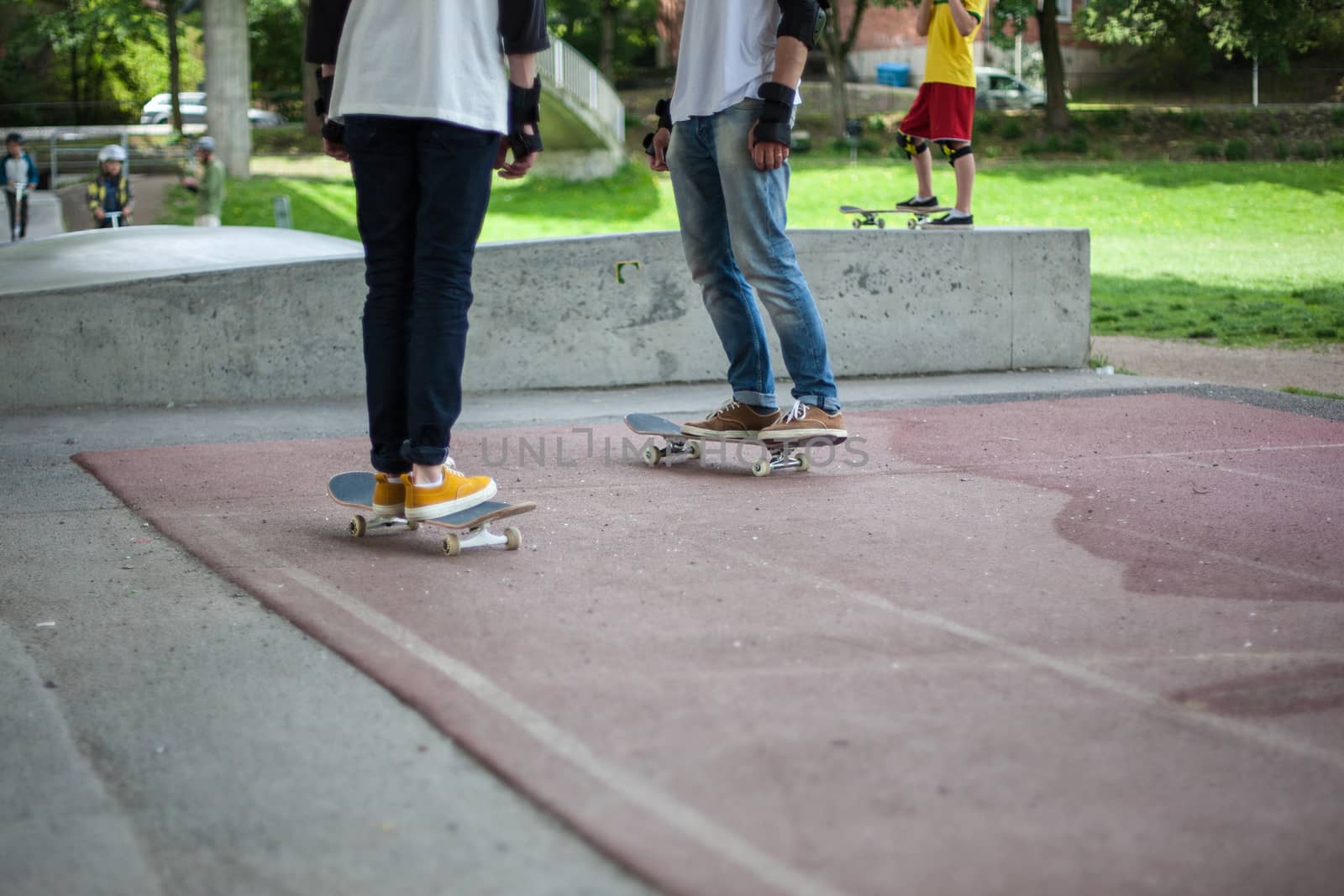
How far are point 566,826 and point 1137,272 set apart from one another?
16.5 metres

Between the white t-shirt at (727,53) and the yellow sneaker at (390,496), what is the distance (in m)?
2.06

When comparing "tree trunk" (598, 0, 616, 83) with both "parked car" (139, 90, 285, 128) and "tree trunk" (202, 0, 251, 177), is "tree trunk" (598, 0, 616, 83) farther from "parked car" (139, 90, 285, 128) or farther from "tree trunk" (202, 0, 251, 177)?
"tree trunk" (202, 0, 251, 177)

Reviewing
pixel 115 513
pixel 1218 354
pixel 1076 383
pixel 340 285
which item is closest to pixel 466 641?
pixel 115 513

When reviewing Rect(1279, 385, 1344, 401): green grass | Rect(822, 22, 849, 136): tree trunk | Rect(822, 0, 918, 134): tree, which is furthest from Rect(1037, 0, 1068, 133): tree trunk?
Rect(1279, 385, 1344, 401): green grass

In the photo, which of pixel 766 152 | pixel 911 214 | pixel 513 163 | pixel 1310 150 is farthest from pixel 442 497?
pixel 1310 150

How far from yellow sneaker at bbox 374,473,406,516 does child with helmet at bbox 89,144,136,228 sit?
12.9 m

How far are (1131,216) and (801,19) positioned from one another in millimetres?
21353

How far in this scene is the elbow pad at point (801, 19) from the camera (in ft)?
17.3

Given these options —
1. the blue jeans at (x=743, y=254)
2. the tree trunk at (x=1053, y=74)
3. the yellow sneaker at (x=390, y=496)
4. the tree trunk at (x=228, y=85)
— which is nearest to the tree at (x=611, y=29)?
the tree trunk at (x=1053, y=74)

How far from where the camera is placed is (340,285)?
790 cm

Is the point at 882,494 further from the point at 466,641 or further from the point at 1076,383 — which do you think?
the point at 1076,383

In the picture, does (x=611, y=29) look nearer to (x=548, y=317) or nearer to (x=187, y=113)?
(x=187, y=113)

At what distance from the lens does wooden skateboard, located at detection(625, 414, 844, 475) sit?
5.61 metres

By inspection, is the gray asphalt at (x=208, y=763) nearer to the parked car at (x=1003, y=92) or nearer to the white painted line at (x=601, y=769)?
the white painted line at (x=601, y=769)
